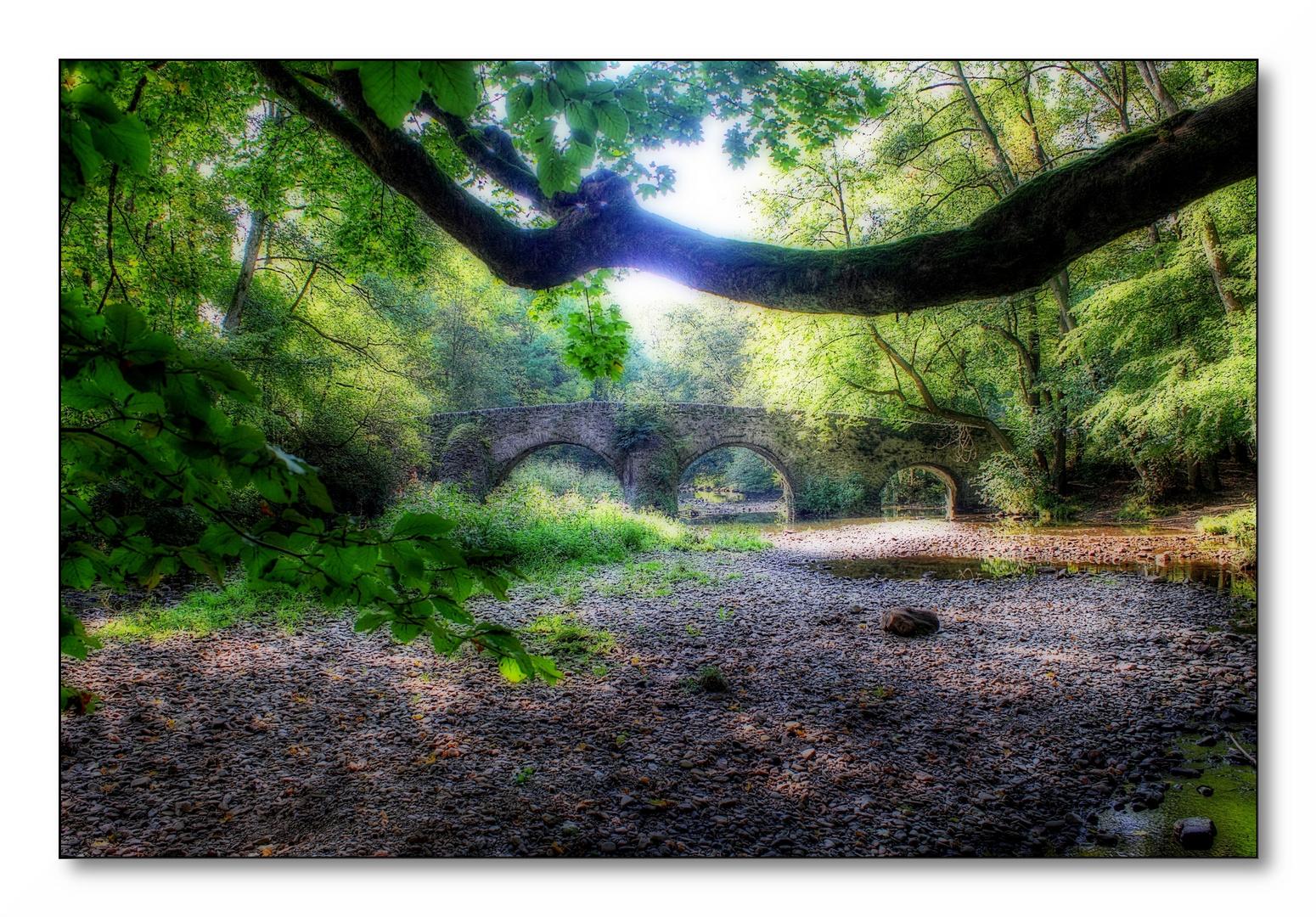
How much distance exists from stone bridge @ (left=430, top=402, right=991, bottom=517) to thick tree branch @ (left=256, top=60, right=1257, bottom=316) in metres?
10.8

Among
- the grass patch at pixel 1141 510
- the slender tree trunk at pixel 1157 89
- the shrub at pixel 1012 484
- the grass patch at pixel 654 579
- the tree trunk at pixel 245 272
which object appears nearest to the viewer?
the slender tree trunk at pixel 1157 89

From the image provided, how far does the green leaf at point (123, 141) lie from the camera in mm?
819

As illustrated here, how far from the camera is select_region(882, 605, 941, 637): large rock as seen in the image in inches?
154

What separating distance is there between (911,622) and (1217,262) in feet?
8.50

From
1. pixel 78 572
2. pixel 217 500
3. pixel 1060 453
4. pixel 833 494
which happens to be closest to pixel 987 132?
pixel 1060 453

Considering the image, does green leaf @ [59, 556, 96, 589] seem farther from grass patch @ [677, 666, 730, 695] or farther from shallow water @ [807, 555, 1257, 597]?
shallow water @ [807, 555, 1257, 597]

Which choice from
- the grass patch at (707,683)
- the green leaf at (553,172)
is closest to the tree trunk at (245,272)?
the grass patch at (707,683)

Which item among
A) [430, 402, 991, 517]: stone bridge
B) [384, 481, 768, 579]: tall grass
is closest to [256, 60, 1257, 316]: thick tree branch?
[384, 481, 768, 579]: tall grass

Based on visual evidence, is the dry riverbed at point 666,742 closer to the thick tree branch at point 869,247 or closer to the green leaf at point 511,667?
the green leaf at point 511,667

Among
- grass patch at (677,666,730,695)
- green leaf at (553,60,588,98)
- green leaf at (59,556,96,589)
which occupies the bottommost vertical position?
grass patch at (677,666,730,695)

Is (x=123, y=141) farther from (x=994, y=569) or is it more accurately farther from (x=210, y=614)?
(x=994, y=569)

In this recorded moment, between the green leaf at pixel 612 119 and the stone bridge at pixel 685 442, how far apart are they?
473 inches
